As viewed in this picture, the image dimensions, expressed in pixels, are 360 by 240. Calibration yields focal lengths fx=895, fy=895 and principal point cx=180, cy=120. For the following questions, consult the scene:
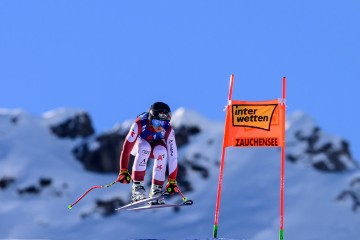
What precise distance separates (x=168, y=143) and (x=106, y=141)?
169266mm

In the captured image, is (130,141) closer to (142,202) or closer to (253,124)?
(142,202)

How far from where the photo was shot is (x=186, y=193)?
188 m

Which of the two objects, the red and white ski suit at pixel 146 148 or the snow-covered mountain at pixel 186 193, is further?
the snow-covered mountain at pixel 186 193

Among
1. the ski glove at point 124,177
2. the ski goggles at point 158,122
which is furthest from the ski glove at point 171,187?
the ski goggles at point 158,122

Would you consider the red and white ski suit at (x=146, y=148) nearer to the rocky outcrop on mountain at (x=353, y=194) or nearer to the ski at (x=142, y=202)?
the ski at (x=142, y=202)

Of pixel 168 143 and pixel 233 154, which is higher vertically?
pixel 233 154

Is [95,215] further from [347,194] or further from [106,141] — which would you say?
[347,194]

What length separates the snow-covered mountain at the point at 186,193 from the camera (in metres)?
172

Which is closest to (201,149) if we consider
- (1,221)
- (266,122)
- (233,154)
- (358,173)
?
(233,154)

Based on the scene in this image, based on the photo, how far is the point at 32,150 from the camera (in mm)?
194750

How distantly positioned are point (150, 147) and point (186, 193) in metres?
172

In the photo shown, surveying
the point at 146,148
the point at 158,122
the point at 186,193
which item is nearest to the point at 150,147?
the point at 146,148

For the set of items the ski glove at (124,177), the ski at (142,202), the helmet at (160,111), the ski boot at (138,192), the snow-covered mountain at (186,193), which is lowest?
the ski at (142,202)

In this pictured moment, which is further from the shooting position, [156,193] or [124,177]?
[156,193]
